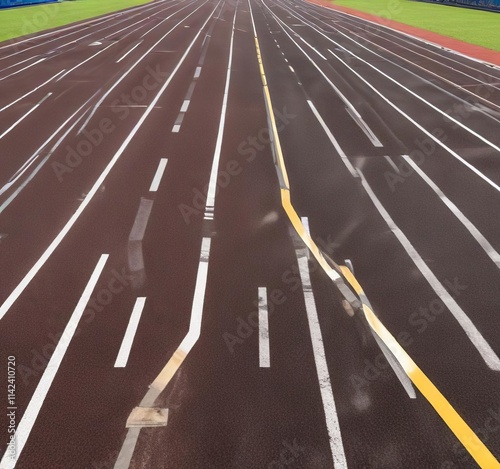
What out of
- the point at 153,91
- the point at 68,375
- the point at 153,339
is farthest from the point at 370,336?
the point at 153,91

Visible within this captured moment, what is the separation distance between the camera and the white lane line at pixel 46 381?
17.1 ft

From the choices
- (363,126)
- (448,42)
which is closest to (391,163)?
(363,126)

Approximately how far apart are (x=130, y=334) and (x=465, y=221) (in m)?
7.53

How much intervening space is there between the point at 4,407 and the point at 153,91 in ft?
55.8

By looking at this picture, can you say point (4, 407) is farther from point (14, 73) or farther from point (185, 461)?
point (14, 73)

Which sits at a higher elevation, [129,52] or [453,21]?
[129,52]

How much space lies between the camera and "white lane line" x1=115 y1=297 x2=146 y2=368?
6387 mm

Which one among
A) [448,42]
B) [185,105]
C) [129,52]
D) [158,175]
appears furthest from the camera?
[448,42]

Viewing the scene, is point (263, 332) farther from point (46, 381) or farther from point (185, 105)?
point (185, 105)

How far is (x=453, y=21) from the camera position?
45.8 meters

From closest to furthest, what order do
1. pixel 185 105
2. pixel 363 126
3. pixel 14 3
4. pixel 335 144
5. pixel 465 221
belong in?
pixel 465 221 < pixel 335 144 < pixel 363 126 < pixel 185 105 < pixel 14 3

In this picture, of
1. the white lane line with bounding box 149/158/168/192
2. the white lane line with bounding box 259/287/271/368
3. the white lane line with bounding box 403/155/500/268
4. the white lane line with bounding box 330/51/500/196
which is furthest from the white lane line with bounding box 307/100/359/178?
the white lane line with bounding box 259/287/271/368

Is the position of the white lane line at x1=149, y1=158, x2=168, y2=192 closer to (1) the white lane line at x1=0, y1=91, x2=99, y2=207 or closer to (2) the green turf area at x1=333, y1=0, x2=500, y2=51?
(1) the white lane line at x1=0, y1=91, x2=99, y2=207

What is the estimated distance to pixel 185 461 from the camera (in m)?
5.09
